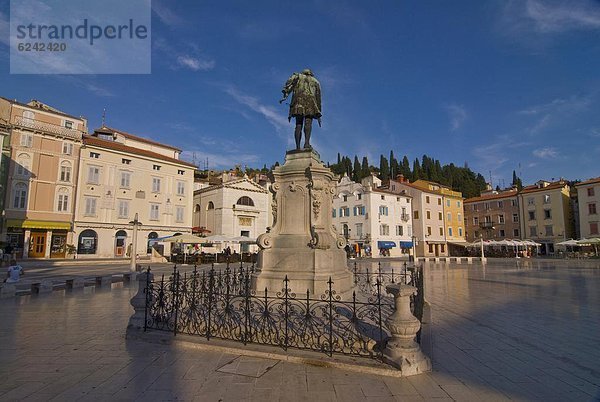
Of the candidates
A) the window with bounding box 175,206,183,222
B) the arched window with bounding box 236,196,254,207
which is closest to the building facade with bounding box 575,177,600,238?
the arched window with bounding box 236,196,254,207

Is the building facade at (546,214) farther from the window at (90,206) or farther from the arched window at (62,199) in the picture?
the arched window at (62,199)

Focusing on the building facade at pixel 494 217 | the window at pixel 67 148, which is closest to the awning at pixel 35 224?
the window at pixel 67 148

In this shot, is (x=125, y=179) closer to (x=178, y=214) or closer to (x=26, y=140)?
(x=178, y=214)

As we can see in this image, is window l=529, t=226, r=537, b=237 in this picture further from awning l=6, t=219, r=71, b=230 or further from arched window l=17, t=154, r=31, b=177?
arched window l=17, t=154, r=31, b=177

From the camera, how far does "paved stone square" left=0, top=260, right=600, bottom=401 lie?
4.41 metres

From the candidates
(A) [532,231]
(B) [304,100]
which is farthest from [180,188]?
(A) [532,231]

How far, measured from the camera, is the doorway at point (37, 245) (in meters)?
35.0

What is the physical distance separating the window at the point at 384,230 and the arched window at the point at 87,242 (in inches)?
1591

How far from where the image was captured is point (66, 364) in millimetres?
5465

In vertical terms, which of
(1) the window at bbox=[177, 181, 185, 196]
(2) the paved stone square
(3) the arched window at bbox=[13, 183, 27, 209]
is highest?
(1) the window at bbox=[177, 181, 185, 196]

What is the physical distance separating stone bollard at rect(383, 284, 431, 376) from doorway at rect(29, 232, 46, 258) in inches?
1639

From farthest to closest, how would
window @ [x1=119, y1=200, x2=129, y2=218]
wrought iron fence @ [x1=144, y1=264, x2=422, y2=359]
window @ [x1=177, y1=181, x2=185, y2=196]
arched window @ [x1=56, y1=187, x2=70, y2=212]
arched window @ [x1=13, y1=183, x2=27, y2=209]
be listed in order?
1. window @ [x1=177, y1=181, x2=185, y2=196]
2. window @ [x1=119, y1=200, x2=129, y2=218]
3. arched window @ [x1=56, y1=187, x2=70, y2=212]
4. arched window @ [x1=13, y1=183, x2=27, y2=209]
5. wrought iron fence @ [x1=144, y1=264, x2=422, y2=359]

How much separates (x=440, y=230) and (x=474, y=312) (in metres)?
56.3

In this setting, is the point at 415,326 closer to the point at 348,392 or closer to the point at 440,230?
the point at 348,392
